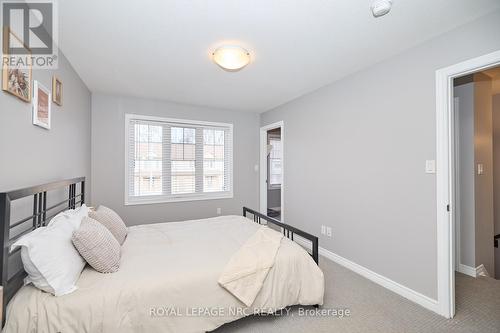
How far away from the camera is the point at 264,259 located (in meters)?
1.84

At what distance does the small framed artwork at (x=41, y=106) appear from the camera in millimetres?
A: 1758

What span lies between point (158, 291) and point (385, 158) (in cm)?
249

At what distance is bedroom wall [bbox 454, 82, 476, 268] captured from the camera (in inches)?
106

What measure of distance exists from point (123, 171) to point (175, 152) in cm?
92

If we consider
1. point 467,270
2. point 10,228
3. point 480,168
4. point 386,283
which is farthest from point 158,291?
point 480,168

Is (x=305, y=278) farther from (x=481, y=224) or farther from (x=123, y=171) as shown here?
(x=123, y=171)

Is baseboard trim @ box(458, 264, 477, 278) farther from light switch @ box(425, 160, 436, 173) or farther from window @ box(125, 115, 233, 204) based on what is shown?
window @ box(125, 115, 233, 204)

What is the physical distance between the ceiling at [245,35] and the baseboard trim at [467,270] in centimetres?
265

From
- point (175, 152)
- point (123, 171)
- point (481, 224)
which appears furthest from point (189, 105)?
point (481, 224)

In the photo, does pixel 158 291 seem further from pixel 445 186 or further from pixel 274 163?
pixel 274 163

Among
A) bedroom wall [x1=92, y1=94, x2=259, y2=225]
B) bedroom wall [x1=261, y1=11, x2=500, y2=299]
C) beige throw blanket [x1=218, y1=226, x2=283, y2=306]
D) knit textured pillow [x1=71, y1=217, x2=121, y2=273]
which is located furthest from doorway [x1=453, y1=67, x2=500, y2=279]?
knit textured pillow [x1=71, y1=217, x2=121, y2=273]

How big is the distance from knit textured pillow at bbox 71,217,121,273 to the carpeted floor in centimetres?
99

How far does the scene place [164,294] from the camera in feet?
5.02

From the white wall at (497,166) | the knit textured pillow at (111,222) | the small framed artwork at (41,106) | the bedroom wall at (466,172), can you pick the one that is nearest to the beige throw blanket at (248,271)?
the knit textured pillow at (111,222)
